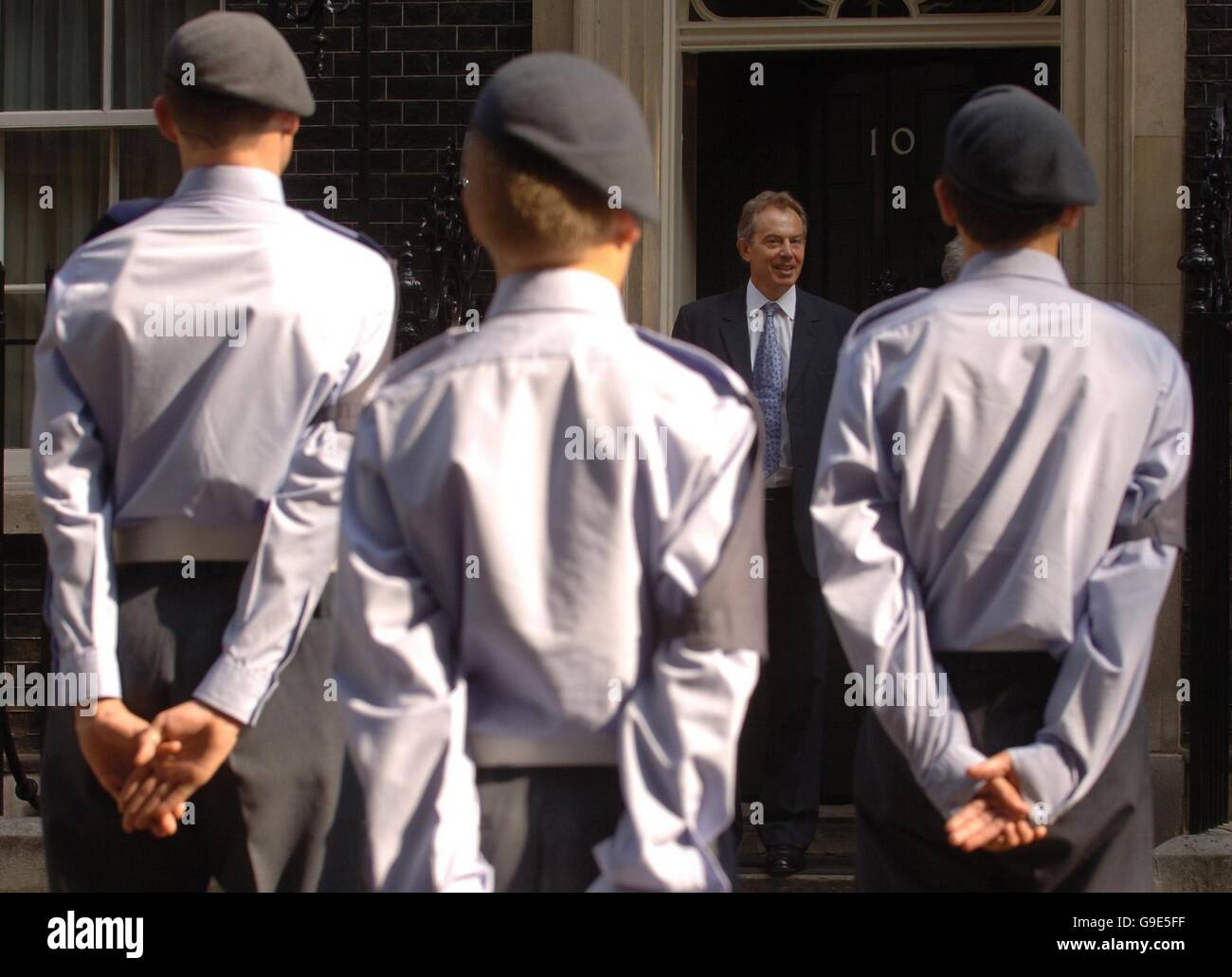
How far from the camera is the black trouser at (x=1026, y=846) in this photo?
2992 mm

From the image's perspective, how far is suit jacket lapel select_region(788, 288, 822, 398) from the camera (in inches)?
239

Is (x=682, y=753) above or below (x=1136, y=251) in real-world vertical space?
below

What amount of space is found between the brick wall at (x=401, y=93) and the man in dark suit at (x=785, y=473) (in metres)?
1.42

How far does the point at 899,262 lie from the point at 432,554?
18.6ft

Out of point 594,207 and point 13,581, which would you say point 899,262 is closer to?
point 13,581

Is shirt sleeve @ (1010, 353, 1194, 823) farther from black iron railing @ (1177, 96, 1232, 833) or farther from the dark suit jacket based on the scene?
black iron railing @ (1177, 96, 1232, 833)

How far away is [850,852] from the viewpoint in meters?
6.21

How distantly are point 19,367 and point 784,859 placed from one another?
160 inches

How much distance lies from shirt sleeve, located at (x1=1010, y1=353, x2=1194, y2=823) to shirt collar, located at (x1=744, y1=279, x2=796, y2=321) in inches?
126

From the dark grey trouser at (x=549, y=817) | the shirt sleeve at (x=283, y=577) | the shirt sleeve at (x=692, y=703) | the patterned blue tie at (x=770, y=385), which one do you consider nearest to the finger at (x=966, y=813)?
the shirt sleeve at (x=692, y=703)

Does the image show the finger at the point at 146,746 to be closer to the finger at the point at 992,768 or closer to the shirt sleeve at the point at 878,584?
the shirt sleeve at the point at 878,584

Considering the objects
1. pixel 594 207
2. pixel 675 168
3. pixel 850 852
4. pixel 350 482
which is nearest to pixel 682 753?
pixel 350 482

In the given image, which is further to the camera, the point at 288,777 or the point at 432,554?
the point at 288,777

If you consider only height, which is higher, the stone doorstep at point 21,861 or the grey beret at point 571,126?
the grey beret at point 571,126
